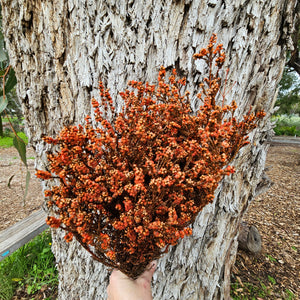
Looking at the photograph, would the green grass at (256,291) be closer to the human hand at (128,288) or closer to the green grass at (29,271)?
the human hand at (128,288)

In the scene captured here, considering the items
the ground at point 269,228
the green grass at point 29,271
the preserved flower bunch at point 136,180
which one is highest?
the preserved flower bunch at point 136,180

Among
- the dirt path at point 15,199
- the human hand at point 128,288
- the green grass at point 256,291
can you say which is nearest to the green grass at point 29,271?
the dirt path at point 15,199

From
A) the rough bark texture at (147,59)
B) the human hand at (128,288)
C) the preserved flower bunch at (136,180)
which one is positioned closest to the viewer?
the preserved flower bunch at (136,180)

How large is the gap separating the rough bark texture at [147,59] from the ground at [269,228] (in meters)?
1.22

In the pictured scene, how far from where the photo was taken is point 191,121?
843 millimetres

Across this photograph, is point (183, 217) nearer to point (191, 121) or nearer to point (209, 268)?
point (191, 121)

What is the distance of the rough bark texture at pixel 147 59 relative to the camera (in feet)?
3.87

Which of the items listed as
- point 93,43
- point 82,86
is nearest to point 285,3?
point 93,43

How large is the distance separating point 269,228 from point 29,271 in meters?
4.14

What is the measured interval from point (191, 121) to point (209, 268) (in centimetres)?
135

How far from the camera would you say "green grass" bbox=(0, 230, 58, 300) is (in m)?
2.31

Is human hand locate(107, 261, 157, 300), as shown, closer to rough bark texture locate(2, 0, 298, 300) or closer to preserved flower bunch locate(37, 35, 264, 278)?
preserved flower bunch locate(37, 35, 264, 278)

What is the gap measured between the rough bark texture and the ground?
122cm

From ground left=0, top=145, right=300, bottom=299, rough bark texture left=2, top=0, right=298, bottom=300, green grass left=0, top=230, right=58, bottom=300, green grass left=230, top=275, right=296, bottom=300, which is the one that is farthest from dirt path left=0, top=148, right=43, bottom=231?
green grass left=230, top=275, right=296, bottom=300
